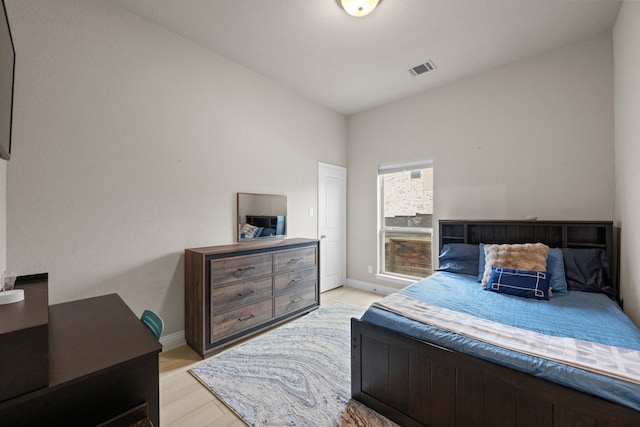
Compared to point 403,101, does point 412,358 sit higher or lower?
lower

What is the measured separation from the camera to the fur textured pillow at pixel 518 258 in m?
2.32

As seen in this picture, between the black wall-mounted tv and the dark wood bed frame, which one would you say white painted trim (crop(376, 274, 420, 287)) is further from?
the black wall-mounted tv

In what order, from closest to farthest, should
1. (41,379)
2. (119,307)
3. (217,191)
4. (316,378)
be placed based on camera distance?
(41,379) → (119,307) → (316,378) → (217,191)

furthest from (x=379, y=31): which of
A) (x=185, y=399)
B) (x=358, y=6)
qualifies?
(x=185, y=399)

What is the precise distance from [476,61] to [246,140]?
277cm

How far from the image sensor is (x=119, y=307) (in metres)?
1.45

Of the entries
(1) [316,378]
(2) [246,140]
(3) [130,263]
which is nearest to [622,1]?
(2) [246,140]

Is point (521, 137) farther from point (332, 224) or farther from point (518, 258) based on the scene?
point (332, 224)

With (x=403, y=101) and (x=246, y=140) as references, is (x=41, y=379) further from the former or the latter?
(x=403, y=101)

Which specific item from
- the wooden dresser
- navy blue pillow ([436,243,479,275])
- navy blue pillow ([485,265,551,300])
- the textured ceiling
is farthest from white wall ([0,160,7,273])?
navy blue pillow ([436,243,479,275])

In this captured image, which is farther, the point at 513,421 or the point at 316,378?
the point at 316,378

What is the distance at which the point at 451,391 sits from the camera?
1.36m

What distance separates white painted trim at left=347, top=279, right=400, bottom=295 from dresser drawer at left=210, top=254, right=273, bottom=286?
2017mm

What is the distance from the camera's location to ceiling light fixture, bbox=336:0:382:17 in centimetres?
200
